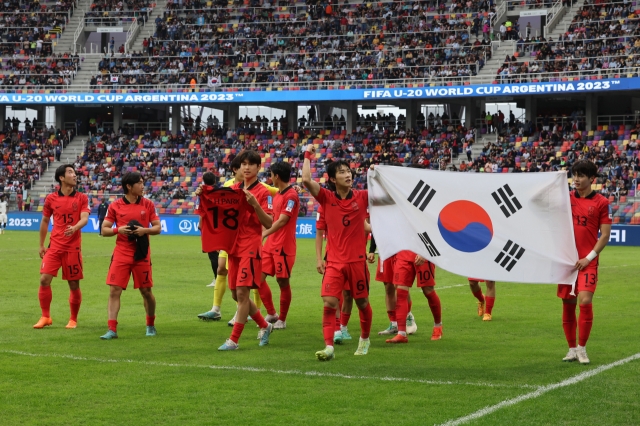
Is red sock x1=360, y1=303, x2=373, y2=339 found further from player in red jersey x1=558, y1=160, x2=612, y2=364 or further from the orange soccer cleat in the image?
player in red jersey x1=558, y1=160, x2=612, y2=364

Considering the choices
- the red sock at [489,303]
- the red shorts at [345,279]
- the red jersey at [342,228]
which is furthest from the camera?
the red sock at [489,303]

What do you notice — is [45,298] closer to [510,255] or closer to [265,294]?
[265,294]

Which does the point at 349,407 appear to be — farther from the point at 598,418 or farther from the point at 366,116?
the point at 366,116

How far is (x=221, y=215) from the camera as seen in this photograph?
1046cm

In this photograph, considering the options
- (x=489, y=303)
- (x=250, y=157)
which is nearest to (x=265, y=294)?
(x=250, y=157)

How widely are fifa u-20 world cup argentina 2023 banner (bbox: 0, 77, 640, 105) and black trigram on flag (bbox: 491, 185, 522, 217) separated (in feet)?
121

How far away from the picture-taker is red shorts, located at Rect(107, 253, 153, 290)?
1112 cm

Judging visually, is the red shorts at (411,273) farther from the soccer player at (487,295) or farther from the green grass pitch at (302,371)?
the soccer player at (487,295)

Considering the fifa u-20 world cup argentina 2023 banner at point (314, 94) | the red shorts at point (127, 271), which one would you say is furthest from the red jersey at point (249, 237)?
the fifa u-20 world cup argentina 2023 banner at point (314, 94)

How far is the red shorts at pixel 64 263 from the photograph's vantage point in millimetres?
12070

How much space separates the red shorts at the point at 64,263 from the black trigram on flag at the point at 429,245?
5.01m

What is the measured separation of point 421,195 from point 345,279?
123 cm

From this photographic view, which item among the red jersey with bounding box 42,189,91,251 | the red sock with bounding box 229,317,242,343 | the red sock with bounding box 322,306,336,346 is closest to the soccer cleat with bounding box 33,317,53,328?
the red jersey with bounding box 42,189,91,251

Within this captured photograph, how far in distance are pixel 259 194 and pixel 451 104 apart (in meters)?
42.0
